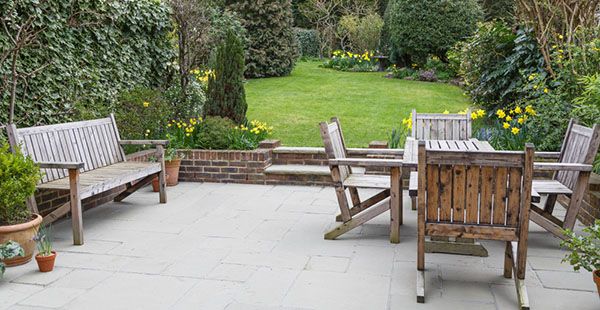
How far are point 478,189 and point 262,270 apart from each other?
1650mm

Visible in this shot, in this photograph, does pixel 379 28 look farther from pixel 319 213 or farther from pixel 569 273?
pixel 569 273

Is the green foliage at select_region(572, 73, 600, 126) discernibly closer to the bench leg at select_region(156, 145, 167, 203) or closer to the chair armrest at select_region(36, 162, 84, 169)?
the bench leg at select_region(156, 145, 167, 203)

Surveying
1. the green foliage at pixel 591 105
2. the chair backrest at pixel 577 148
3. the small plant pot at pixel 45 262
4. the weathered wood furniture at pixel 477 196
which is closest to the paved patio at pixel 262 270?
the small plant pot at pixel 45 262

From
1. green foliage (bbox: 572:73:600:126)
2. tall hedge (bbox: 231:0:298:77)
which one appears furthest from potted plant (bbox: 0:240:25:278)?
tall hedge (bbox: 231:0:298:77)

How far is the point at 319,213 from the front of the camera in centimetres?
560

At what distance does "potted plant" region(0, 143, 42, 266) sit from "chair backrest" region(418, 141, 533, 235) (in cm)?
293

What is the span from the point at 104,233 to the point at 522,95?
6020mm

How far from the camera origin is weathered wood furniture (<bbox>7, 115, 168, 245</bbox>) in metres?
4.55

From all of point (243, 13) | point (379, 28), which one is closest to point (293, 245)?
point (243, 13)

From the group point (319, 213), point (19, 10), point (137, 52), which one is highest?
point (19, 10)

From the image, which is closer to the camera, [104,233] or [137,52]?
[104,233]

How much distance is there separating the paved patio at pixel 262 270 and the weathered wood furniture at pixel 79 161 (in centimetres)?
41

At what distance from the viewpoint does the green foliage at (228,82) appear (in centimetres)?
788

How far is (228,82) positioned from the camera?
7906 mm
